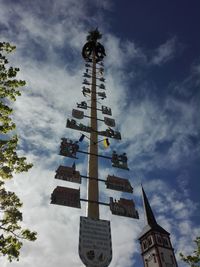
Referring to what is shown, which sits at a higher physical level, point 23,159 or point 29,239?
point 23,159

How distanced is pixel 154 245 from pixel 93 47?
60.7m

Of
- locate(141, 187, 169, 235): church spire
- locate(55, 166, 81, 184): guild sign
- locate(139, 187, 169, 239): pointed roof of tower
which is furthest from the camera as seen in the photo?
locate(141, 187, 169, 235): church spire

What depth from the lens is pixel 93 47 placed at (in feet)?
68.9

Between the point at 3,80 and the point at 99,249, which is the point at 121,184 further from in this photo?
the point at 3,80

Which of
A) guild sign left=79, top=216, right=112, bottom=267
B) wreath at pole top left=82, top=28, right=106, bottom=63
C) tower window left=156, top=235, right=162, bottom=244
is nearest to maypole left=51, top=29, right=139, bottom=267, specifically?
guild sign left=79, top=216, right=112, bottom=267

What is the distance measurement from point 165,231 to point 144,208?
8720 mm

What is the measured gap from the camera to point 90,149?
11773 mm

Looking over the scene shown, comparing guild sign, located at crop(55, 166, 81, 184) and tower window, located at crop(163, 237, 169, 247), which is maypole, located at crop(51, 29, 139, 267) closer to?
guild sign, located at crop(55, 166, 81, 184)

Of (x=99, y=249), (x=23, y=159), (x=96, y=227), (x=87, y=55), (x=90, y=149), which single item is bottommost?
(x=99, y=249)

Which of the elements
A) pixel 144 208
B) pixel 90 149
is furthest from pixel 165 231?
pixel 90 149

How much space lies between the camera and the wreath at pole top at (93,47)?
816 inches

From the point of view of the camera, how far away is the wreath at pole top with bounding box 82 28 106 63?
2073 cm

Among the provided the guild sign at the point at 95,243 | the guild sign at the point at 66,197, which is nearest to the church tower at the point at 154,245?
the guild sign at the point at 66,197

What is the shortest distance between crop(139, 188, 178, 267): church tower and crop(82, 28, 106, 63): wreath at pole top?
5848cm
